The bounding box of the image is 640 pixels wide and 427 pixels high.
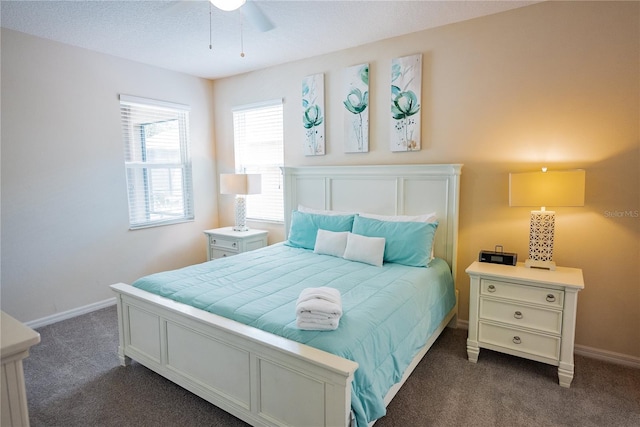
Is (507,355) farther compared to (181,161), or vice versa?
(181,161)

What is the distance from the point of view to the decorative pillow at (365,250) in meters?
2.86

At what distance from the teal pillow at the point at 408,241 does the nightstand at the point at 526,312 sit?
38 cm

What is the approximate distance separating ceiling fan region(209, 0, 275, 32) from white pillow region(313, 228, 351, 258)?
1705 mm

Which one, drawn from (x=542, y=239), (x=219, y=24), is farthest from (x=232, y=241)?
(x=542, y=239)

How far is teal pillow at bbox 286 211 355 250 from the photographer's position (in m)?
3.31

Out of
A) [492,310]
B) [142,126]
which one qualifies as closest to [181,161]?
[142,126]

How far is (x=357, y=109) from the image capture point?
3553 millimetres

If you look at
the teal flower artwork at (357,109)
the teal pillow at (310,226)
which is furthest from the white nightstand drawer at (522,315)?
the teal flower artwork at (357,109)

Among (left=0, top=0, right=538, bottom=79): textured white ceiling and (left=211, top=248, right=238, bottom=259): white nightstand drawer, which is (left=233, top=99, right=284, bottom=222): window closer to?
(left=211, top=248, right=238, bottom=259): white nightstand drawer

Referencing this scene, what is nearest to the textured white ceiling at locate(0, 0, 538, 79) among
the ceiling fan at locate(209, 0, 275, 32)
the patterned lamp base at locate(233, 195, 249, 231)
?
the ceiling fan at locate(209, 0, 275, 32)

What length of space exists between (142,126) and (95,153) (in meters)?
0.61

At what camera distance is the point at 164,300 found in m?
2.28

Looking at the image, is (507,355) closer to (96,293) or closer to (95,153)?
(96,293)

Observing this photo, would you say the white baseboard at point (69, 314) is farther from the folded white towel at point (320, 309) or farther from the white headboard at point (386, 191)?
the folded white towel at point (320, 309)
